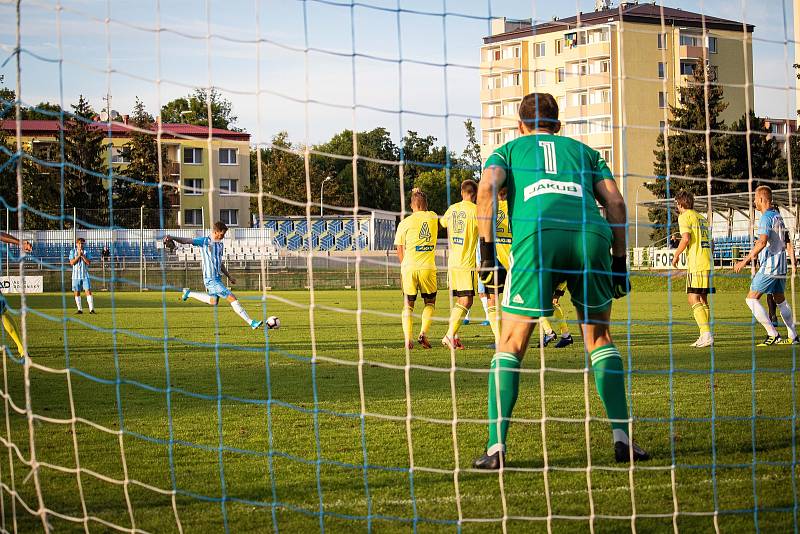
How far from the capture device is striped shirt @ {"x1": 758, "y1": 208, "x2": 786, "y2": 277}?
11.5 meters

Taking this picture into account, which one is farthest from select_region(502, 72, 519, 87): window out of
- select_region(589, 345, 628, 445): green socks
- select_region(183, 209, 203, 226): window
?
select_region(589, 345, 628, 445): green socks

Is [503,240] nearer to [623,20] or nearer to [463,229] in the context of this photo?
[463,229]

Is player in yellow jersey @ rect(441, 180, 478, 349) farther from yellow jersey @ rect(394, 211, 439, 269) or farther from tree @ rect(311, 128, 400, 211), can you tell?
tree @ rect(311, 128, 400, 211)

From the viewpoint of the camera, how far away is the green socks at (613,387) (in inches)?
210

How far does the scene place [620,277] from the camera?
217 inches

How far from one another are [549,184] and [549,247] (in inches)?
14.8

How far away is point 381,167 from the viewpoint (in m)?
74.2

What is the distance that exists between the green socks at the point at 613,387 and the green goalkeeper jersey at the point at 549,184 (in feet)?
2.48

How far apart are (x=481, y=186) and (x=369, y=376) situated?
15.3 ft

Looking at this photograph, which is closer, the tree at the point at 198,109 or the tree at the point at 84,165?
the tree at the point at 84,165

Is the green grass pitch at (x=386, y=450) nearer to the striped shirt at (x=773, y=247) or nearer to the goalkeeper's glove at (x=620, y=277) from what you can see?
the goalkeeper's glove at (x=620, y=277)

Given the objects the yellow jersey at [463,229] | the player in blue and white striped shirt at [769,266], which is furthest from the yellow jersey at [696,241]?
the yellow jersey at [463,229]

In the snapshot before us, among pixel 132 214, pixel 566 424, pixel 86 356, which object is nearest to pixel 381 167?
pixel 132 214

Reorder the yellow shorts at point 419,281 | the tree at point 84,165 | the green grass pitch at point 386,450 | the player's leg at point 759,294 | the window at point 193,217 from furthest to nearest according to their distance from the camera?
the window at point 193,217 < the tree at point 84,165 < the yellow shorts at point 419,281 < the player's leg at point 759,294 < the green grass pitch at point 386,450
